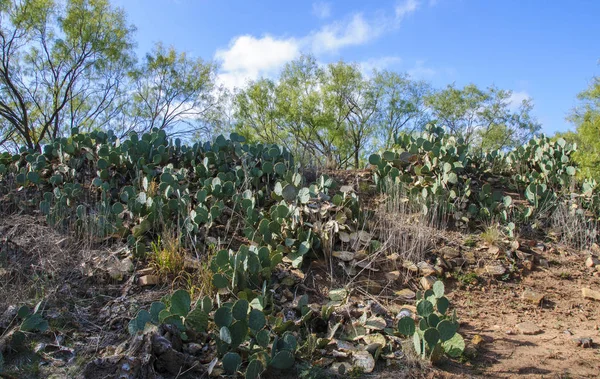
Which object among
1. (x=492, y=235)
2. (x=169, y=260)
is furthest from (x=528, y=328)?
(x=169, y=260)

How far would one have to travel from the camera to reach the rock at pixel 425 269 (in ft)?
13.8

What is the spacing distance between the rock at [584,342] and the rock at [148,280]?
10.0ft

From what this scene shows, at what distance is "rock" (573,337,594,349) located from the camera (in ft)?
10.7

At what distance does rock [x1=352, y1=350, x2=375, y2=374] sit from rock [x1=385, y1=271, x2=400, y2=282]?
1.17 m

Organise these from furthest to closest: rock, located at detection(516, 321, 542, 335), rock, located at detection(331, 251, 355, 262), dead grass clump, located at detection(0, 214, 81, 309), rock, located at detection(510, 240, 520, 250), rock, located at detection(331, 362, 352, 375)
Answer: rock, located at detection(510, 240, 520, 250), rock, located at detection(331, 251, 355, 262), dead grass clump, located at detection(0, 214, 81, 309), rock, located at detection(516, 321, 542, 335), rock, located at detection(331, 362, 352, 375)

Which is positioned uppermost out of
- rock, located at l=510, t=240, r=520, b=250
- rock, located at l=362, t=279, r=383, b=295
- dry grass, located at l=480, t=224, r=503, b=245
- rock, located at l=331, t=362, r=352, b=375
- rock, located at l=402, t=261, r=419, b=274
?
dry grass, located at l=480, t=224, r=503, b=245

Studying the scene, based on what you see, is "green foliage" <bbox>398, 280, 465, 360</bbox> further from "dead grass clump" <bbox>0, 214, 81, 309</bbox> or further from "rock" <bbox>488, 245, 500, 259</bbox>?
"dead grass clump" <bbox>0, 214, 81, 309</bbox>

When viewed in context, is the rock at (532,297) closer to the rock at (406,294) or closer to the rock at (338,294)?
the rock at (406,294)

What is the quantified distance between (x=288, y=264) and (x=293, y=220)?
1.47 ft

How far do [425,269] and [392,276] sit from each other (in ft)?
1.05

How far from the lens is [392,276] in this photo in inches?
162

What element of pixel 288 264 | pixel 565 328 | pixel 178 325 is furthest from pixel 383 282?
pixel 178 325

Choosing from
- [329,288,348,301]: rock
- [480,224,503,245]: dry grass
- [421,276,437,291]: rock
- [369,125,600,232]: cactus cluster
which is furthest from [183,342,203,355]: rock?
[480,224,503,245]: dry grass

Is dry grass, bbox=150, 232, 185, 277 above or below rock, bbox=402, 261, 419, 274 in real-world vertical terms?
above
